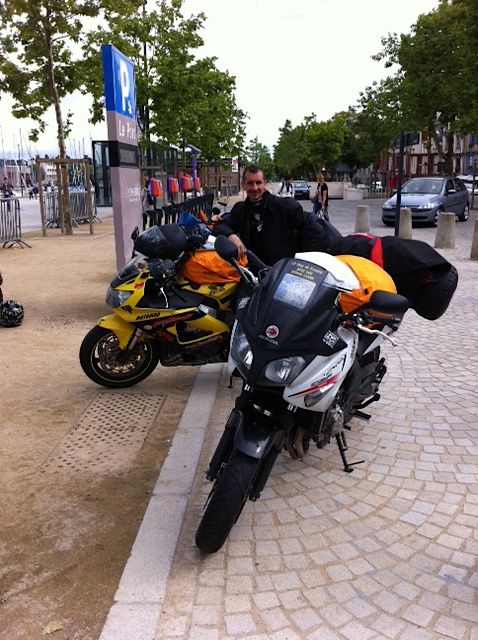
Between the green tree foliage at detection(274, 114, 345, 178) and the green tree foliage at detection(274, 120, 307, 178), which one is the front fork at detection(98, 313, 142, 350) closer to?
the green tree foliage at detection(274, 114, 345, 178)

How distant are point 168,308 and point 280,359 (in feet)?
6.93

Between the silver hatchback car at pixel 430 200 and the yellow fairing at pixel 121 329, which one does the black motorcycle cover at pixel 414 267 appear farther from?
the silver hatchback car at pixel 430 200

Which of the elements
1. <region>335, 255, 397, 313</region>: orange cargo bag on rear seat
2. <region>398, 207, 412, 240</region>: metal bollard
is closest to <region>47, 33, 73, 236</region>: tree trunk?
<region>398, 207, 412, 240</region>: metal bollard

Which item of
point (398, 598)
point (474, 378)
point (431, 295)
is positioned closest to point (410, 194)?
point (474, 378)

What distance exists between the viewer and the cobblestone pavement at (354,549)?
8.23 ft

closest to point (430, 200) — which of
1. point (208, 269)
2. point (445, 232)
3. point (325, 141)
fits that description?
point (445, 232)

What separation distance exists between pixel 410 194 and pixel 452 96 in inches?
481

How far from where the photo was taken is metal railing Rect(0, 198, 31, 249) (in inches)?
575

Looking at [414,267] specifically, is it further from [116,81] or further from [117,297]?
[116,81]

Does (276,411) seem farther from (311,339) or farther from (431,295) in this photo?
(431,295)

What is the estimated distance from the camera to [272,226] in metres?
4.91

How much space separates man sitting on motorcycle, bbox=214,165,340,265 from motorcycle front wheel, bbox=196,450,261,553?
233 cm

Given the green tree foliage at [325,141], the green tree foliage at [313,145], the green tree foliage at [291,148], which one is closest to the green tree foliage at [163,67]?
the green tree foliage at [313,145]

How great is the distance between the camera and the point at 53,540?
308 cm
